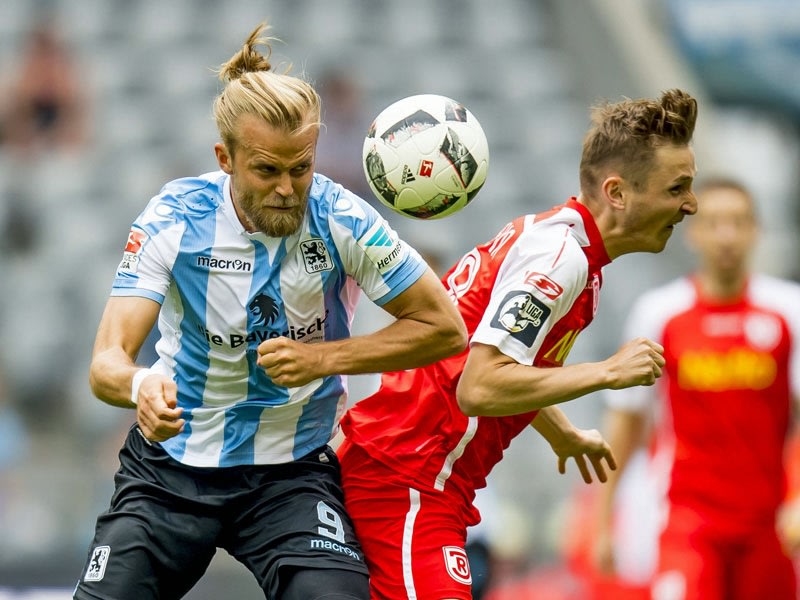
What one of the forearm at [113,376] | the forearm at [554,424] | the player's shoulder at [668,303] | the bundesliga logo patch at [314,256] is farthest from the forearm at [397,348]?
the player's shoulder at [668,303]

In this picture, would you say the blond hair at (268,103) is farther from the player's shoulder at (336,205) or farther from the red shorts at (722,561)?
the red shorts at (722,561)

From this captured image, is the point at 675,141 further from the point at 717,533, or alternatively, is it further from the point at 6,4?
the point at 6,4

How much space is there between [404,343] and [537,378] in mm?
435

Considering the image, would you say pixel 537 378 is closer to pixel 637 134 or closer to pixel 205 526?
pixel 637 134

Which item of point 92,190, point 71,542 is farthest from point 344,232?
point 92,190

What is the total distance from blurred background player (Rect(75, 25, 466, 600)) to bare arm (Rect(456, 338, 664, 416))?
141 mm

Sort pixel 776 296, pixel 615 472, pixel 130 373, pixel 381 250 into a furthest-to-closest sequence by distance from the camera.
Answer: pixel 776 296 < pixel 615 472 < pixel 381 250 < pixel 130 373

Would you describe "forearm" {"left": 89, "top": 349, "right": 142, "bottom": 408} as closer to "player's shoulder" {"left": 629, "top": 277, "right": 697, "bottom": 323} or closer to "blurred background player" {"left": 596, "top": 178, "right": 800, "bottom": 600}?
"blurred background player" {"left": 596, "top": 178, "right": 800, "bottom": 600}

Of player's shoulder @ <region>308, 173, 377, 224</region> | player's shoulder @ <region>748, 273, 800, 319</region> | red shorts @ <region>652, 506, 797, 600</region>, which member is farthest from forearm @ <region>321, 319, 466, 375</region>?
player's shoulder @ <region>748, 273, 800, 319</region>

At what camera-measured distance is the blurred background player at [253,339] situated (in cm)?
430

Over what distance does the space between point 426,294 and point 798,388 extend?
2844 millimetres

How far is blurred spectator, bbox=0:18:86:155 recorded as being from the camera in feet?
41.0

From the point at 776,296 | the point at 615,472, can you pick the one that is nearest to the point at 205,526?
the point at 615,472

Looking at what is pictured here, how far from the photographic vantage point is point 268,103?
14.1ft
